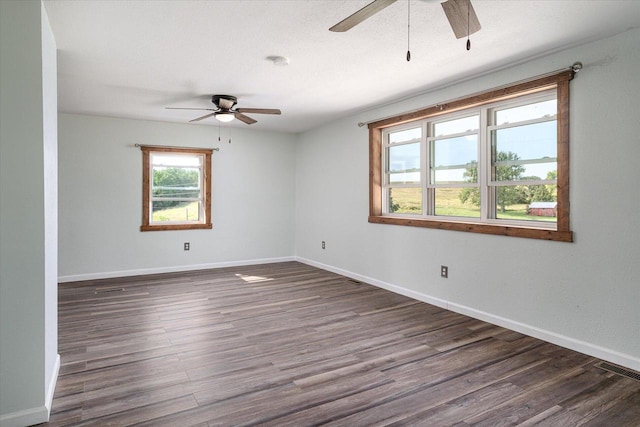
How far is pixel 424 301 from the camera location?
4.40 meters

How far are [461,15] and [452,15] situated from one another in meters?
0.05

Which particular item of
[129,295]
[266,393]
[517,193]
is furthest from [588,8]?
[129,295]

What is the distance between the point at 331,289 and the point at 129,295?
2516 millimetres

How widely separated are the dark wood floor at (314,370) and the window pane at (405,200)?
118 centimetres

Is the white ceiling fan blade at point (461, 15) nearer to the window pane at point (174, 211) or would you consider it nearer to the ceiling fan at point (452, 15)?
the ceiling fan at point (452, 15)

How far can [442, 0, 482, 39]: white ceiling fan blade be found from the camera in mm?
1897

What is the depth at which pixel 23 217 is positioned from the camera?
204 cm

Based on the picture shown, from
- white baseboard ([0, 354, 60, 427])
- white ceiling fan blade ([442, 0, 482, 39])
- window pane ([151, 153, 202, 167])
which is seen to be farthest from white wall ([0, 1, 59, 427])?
window pane ([151, 153, 202, 167])

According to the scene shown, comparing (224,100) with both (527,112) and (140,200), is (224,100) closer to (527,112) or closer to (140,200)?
(140,200)

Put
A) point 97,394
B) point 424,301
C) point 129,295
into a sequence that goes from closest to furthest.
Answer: point 97,394, point 424,301, point 129,295

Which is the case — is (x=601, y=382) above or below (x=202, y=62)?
below

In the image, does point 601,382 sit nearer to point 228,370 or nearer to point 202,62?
point 228,370

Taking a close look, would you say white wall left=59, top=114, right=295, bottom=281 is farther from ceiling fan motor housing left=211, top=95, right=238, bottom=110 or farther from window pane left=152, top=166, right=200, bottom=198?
ceiling fan motor housing left=211, top=95, right=238, bottom=110

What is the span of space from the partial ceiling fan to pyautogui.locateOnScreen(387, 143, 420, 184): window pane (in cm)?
260
